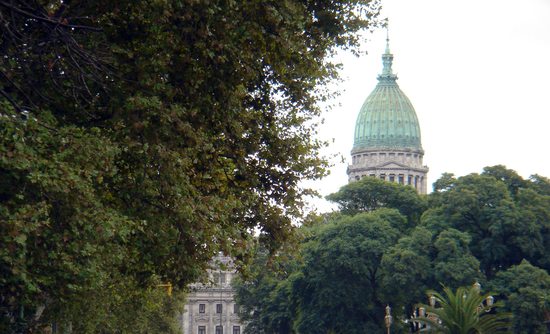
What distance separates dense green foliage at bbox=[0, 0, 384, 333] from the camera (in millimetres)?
22781

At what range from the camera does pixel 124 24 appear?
25734mm

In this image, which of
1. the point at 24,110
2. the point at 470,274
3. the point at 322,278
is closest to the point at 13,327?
the point at 24,110

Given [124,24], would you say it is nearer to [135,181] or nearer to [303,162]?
[135,181]

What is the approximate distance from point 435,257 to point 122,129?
223ft

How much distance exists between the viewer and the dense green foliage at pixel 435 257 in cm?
8688

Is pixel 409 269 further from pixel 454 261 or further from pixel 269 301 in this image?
pixel 269 301

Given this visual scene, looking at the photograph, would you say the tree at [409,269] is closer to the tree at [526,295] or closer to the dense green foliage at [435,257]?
the dense green foliage at [435,257]

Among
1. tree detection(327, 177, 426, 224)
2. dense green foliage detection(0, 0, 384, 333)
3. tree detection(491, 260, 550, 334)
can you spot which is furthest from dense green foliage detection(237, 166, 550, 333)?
dense green foliage detection(0, 0, 384, 333)

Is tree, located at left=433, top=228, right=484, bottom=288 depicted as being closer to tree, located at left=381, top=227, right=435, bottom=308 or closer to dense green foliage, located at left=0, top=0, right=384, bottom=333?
tree, located at left=381, top=227, right=435, bottom=308

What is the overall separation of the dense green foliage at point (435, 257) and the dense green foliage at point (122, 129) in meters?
56.3

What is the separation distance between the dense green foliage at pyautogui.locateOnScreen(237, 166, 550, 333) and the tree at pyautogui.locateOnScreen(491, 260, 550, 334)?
6 centimetres

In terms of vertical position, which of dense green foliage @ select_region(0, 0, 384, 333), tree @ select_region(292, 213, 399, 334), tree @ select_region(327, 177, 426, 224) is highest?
tree @ select_region(327, 177, 426, 224)

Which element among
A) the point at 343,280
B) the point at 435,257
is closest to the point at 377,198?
the point at 343,280

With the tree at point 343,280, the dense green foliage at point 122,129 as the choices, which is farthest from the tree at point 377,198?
the dense green foliage at point 122,129
